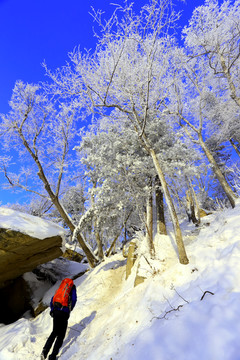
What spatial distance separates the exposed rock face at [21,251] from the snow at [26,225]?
16 centimetres

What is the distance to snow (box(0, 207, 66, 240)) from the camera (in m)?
7.35

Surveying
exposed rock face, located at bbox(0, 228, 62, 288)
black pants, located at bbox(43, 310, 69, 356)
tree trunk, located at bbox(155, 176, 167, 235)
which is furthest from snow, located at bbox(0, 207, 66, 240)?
tree trunk, located at bbox(155, 176, 167, 235)

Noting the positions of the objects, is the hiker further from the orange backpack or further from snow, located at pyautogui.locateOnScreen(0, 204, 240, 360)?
snow, located at pyautogui.locateOnScreen(0, 204, 240, 360)

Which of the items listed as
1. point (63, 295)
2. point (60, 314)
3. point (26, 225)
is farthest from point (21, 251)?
point (60, 314)

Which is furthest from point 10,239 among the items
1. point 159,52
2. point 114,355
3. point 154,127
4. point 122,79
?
point 159,52

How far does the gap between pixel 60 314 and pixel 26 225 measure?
12.7 ft

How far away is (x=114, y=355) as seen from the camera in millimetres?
3551

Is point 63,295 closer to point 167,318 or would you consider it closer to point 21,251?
point 167,318

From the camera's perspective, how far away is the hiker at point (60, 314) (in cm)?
483

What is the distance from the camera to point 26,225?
775 cm

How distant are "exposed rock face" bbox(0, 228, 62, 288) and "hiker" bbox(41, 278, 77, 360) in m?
3.01

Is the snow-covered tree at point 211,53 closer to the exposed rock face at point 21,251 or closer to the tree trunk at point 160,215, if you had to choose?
the tree trunk at point 160,215

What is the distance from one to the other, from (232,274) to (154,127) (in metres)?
8.62

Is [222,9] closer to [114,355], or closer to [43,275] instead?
[114,355]
